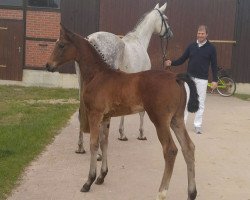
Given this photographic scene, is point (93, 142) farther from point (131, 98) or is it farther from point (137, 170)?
point (137, 170)

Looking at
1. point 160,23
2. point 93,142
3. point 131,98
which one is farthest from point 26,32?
point 131,98

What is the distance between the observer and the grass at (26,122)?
6.40 m

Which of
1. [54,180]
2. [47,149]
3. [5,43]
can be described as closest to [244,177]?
[54,180]

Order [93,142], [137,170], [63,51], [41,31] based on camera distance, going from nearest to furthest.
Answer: [93,142] → [63,51] → [137,170] → [41,31]

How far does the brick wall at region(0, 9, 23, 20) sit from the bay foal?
12172mm

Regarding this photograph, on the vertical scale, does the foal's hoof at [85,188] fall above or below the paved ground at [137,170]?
above

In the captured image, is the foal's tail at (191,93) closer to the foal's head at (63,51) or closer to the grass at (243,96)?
the foal's head at (63,51)

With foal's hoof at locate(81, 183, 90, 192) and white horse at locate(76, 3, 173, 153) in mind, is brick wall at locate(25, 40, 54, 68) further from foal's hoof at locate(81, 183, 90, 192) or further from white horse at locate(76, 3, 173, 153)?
foal's hoof at locate(81, 183, 90, 192)

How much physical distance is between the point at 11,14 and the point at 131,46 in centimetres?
1005

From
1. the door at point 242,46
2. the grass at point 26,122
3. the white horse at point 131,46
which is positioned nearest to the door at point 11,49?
the grass at point 26,122

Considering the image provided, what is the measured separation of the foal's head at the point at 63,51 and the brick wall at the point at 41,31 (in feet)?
38.3

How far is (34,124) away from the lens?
933cm

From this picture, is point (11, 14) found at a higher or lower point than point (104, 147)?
higher

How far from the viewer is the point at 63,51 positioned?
18.7 feet
